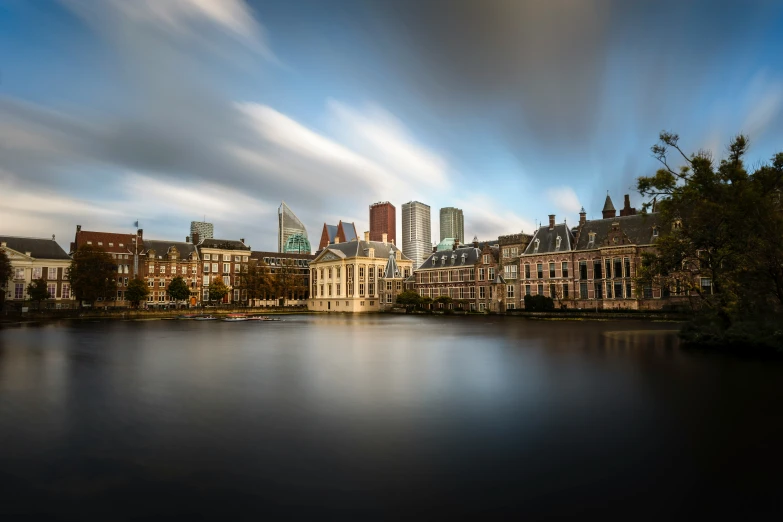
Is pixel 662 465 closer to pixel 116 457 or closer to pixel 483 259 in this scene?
pixel 116 457

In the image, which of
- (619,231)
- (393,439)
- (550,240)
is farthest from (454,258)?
(393,439)

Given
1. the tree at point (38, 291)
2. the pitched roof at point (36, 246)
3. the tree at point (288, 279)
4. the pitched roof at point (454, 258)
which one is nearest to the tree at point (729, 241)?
the pitched roof at point (454, 258)

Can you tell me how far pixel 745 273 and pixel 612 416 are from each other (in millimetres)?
20858

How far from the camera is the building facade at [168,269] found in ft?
333

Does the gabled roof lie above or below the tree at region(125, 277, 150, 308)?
above

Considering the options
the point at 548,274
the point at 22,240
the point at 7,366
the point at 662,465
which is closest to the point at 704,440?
the point at 662,465

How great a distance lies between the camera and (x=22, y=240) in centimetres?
9256

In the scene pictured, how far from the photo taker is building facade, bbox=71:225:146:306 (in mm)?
98688

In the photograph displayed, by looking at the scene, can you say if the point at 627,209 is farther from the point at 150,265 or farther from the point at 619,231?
the point at 150,265

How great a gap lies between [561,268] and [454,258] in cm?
2184

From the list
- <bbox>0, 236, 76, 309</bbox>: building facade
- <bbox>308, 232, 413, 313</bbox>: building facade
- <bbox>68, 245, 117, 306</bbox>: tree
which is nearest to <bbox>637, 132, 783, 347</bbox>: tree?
<bbox>308, 232, 413, 313</bbox>: building facade

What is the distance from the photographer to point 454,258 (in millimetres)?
87438

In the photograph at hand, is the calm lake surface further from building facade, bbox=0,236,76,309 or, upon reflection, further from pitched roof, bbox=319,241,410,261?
building facade, bbox=0,236,76,309

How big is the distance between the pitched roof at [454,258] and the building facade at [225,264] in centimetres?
4566
